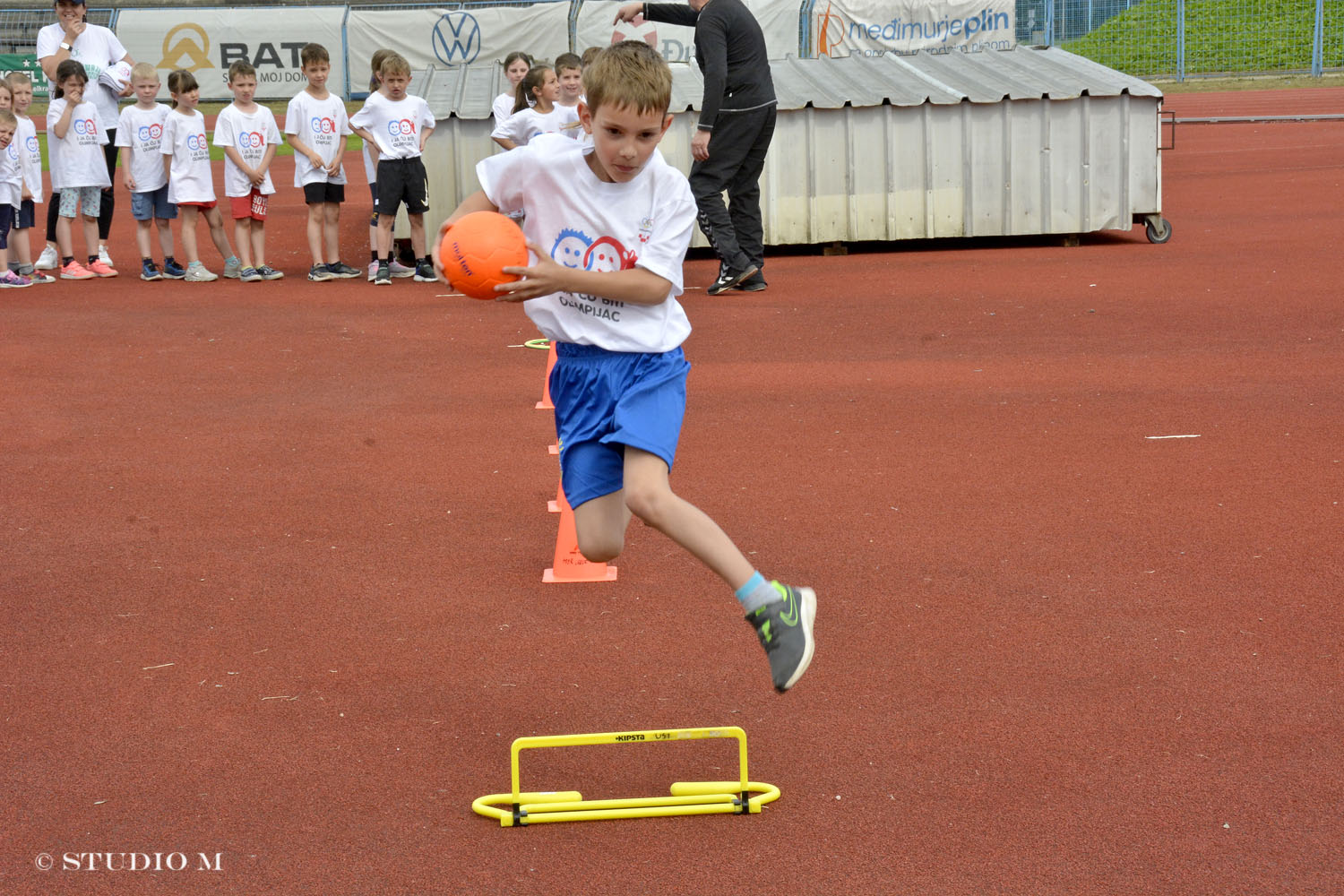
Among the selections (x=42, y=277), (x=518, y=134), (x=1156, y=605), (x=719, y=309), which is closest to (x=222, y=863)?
(x=1156, y=605)

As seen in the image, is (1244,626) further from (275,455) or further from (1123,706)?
(275,455)

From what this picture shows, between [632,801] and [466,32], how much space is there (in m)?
29.9

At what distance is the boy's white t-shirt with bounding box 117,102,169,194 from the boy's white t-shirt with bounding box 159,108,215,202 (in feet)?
0.30

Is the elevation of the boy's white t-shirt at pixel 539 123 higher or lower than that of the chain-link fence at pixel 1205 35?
lower

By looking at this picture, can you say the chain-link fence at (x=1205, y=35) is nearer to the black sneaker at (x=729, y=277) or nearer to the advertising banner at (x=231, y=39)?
the advertising banner at (x=231, y=39)

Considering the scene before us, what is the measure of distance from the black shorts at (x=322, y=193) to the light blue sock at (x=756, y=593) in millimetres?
9708

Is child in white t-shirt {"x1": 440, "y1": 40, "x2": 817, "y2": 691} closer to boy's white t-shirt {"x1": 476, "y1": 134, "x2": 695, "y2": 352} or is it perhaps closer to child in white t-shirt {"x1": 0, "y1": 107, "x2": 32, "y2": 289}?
boy's white t-shirt {"x1": 476, "y1": 134, "x2": 695, "y2": 352}

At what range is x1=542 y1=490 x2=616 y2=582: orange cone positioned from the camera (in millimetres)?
5344

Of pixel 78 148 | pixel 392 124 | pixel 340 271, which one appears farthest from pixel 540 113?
pixel 78 148

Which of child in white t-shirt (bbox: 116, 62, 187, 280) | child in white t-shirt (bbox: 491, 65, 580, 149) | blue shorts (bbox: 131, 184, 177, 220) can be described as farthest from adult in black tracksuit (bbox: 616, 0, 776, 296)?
blue shorts (bbox: 131, 184, 177, 220)

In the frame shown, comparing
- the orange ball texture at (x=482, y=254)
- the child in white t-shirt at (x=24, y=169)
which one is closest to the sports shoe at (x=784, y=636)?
the orange ball texture at (x=482, y=254)

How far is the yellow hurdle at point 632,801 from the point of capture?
357cm

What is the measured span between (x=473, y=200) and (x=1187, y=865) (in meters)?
2.47

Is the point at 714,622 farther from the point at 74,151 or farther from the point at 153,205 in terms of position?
the point at 74,151
